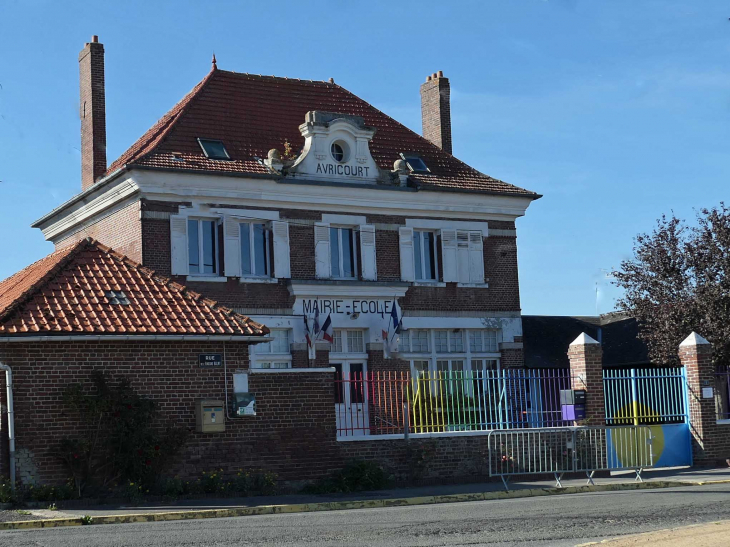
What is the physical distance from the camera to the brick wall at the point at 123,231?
27.5 metres

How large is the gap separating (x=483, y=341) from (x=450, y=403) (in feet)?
34.1

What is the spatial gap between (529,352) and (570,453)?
12.3 m

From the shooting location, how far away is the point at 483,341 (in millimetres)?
31656

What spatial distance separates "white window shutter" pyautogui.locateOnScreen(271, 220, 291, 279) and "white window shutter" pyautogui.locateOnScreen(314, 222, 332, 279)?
0.90 m

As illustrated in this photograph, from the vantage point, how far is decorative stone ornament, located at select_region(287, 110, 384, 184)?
29422mm

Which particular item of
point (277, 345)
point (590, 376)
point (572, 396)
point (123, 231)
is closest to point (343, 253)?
point (277, 345)

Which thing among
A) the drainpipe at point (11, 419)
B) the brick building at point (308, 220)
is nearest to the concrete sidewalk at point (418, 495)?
the drainpipe at point (11, 419)

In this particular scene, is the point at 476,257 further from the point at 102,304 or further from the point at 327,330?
the point at 102,304

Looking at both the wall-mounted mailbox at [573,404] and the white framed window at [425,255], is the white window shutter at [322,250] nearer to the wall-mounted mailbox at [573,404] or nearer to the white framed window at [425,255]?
the white framed window at [425,255]

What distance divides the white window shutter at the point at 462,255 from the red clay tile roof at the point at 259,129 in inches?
55.7

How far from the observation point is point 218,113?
100 ft

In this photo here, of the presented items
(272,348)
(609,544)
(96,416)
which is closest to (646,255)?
(272,348)

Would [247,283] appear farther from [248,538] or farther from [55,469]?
[248,538]

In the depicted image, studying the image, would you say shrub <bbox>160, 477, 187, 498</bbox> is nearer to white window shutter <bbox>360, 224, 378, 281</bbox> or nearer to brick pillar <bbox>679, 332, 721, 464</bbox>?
brick pillar <bbox>679, 332, 721, 464</bbox>
